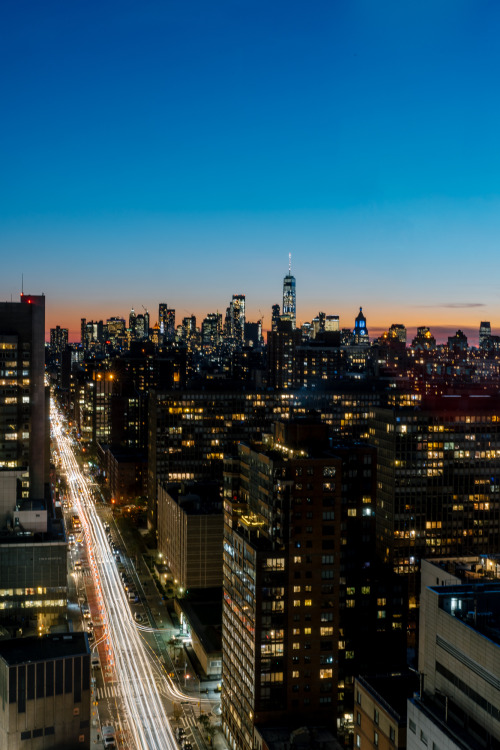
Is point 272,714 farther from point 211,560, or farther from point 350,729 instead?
point 211,560

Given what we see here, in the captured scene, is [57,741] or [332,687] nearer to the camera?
[57,741]

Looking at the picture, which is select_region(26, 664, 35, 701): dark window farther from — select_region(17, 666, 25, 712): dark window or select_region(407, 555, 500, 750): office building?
select_region(407, 555, 500, 750): office building

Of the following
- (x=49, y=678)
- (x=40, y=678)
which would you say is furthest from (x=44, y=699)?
(x=40, y=678)

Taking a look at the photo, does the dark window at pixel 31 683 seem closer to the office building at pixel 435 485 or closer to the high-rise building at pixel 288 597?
the high-rise building at pixel 288 597

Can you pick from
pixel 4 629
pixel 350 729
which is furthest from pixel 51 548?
pixel 350 729

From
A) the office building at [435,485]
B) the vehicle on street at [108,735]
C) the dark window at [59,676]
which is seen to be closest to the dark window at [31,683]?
the dark window at [59,676]

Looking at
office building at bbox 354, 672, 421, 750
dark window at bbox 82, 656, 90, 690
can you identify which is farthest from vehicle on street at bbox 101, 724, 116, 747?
office building at bbox 354, 672, 421, 750

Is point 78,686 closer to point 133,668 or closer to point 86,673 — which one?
point 86,673
